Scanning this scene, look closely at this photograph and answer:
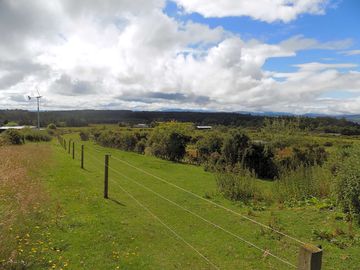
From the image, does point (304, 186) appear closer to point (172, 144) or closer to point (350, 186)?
point (350, 186)

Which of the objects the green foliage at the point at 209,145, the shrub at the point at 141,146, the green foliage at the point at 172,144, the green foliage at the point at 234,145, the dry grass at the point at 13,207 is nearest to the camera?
the dry grass at the point at 13,207

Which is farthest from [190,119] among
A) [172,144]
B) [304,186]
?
[304,186]

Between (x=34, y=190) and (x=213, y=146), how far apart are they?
23.5 m

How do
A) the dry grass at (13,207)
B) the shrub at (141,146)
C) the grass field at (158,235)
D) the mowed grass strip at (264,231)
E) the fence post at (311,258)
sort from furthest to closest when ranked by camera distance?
the shrub at (141,146) → the mowed grass strip at (264,231) → the grass field at (158,235) → the dry grass at (13,207) → the fence post at (311,258)

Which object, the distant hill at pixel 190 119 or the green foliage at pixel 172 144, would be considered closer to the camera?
the green foliage at pixel 172 144

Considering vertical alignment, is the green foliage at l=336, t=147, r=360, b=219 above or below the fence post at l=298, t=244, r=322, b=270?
below

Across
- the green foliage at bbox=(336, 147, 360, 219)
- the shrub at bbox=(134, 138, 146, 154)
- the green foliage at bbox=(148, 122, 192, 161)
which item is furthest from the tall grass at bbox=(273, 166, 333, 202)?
the shrub at bbox=(134, 138, 146, 154)

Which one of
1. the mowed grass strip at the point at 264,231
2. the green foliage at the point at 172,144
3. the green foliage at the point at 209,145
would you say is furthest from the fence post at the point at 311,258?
the green foliage at the point at 172,144

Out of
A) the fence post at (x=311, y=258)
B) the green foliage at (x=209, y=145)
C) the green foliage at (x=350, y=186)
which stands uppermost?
the fence post at (x=311, y=258)

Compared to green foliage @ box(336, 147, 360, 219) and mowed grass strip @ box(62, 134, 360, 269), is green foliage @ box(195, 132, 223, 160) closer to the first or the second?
mowed grass strip @ box(62, 134, 360, 269)

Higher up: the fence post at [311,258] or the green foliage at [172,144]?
the fence post at [311,258]

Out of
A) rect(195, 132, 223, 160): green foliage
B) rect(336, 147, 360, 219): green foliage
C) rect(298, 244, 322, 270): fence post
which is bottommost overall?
rect(195, 132, 223, 160): green foliage

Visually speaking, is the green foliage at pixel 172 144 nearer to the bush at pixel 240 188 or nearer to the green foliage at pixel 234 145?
the green foliage at pixel 234 145

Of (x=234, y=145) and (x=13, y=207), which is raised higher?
(x=13, y=207)
